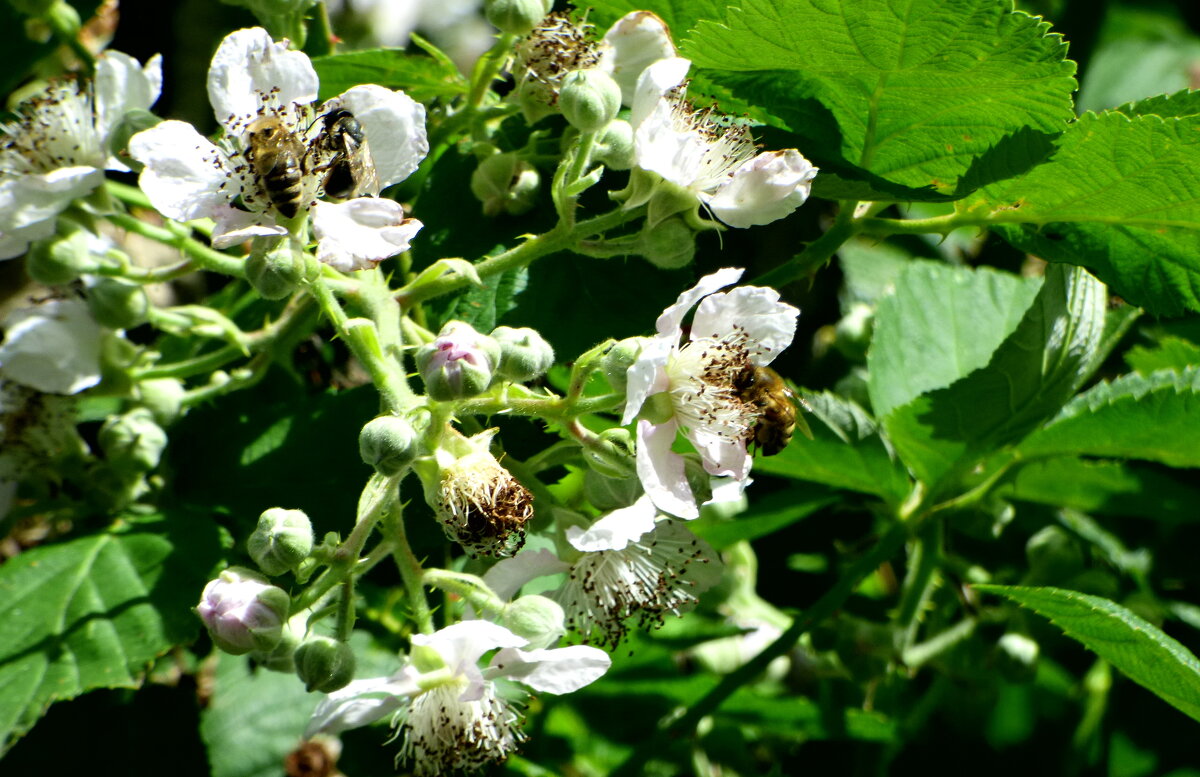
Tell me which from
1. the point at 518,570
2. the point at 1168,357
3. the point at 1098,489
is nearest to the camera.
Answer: the point at 518,570

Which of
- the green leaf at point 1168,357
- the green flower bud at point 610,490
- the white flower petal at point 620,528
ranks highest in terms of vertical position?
the white flower petal at point 620,528

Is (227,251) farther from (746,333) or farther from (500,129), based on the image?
(746,333)

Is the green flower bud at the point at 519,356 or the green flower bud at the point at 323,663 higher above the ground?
the green flower bud at the point at 519,356

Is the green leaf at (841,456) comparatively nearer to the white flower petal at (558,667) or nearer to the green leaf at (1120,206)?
the green leaf at (1120,206)

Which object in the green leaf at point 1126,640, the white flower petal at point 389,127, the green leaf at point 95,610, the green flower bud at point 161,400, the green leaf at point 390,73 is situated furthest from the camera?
the green flower bud at point 161,400

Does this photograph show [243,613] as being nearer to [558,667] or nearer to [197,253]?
[558,667]

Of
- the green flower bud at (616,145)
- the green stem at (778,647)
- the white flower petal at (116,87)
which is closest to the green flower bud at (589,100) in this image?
the green flower bud at (616,145)

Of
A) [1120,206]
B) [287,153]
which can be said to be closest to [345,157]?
[287,153]

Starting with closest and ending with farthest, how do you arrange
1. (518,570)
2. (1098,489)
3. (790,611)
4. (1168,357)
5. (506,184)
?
(518,570) < (506,184) < (1098,489) < (1168,357) < (790,611)
